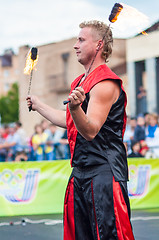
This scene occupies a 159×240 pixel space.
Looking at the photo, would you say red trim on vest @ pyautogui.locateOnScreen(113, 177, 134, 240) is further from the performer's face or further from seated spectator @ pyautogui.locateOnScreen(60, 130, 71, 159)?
seated spectator @ pyautogui.locateOnScreen(60, 130, 71, 159)

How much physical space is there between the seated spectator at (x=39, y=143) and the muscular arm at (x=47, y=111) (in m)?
8.30

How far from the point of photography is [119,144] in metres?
3.12

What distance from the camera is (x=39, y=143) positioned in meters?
11.8

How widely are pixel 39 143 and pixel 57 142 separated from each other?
55 centimetres

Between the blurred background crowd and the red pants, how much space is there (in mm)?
6753

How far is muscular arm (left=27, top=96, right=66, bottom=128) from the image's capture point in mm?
3398

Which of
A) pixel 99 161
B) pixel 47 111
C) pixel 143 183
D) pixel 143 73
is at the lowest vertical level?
pixel 143 183

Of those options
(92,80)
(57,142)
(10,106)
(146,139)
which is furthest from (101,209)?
(10,106)

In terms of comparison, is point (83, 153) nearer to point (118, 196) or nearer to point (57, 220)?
point (118, 196)

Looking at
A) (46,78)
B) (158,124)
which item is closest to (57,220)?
(158,124)

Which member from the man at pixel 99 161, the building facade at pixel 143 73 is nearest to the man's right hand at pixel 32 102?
the man at pixel 99 161

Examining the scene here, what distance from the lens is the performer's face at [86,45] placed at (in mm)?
3107

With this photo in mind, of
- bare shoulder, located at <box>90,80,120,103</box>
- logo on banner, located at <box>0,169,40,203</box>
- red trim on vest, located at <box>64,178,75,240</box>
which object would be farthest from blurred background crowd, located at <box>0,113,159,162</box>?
bare shoulder, located at <box>90,80,120,103</box>

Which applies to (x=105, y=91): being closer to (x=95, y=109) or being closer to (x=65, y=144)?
(x=95, y=109)
